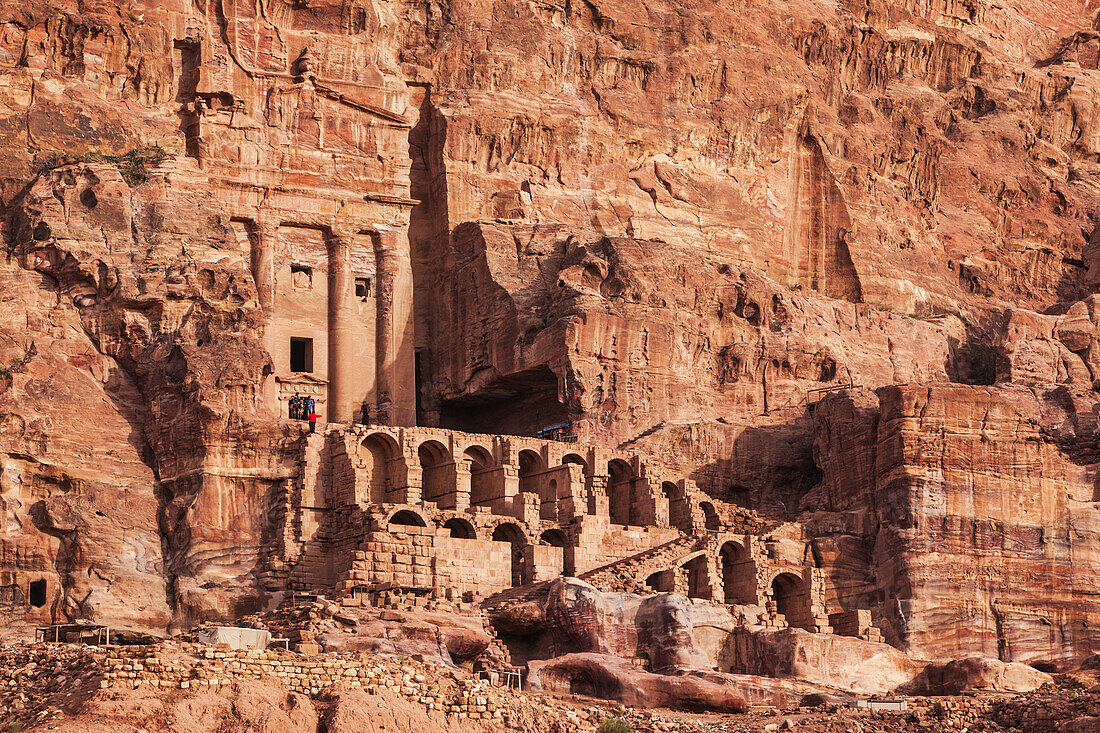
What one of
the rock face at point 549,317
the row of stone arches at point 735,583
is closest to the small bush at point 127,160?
the rock face at point 549,317

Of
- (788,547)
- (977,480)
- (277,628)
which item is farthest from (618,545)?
(277,628)

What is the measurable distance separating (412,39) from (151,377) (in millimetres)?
24600

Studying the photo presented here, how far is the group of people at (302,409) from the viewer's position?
86.7m

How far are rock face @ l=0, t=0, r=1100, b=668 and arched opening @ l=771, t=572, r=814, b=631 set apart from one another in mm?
204

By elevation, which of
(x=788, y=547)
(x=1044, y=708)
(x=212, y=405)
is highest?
(x=212, y=405)

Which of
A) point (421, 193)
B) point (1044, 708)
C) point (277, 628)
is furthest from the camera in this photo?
point (421, 193)

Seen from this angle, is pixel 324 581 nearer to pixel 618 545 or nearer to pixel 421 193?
pixel 618 545

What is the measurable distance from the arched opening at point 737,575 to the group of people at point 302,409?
643 inches

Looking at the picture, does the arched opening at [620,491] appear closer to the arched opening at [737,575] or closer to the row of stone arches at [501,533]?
the arched opening at [737,575]

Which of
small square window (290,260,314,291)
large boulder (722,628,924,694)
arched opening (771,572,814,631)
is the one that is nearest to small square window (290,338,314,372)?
small square window (290,260,314,291)

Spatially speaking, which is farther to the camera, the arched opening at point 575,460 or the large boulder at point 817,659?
the arched opening at point 575,460

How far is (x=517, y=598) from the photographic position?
78250 millimetres

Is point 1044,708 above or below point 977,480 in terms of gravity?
below

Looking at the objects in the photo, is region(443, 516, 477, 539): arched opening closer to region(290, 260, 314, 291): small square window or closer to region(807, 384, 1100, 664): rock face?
region(807, 384, 1100, 664): rock face
